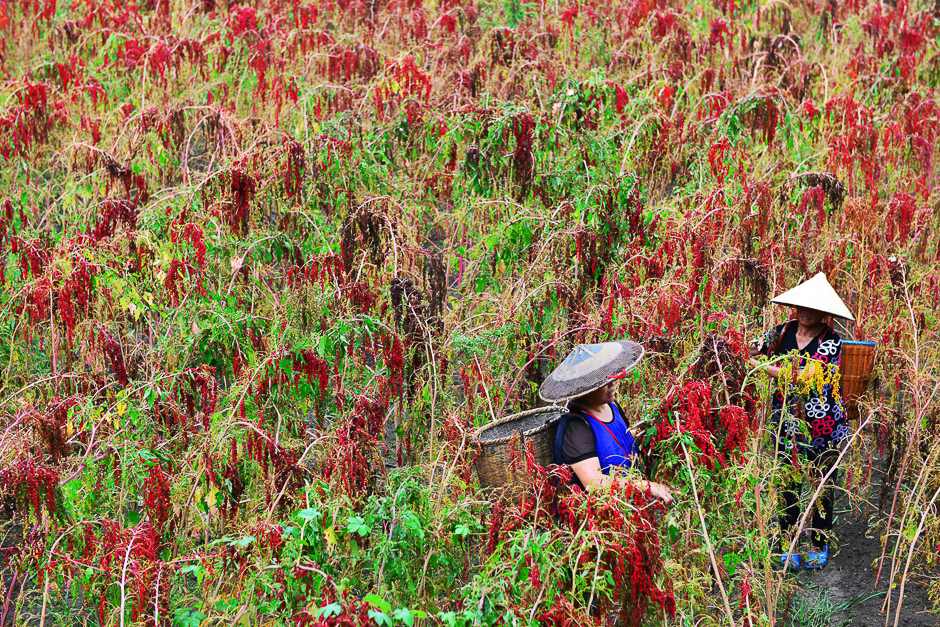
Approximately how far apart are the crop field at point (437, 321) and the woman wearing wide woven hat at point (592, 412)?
0.21 m

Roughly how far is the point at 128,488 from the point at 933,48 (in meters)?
7.44

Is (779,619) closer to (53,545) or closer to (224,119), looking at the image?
(53,545)

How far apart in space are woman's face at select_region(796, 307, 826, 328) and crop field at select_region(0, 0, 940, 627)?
0.24 m

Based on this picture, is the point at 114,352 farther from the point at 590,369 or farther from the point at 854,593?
the point at 854,593

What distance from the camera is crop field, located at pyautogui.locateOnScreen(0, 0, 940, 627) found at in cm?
285

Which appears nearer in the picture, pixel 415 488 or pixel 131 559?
pixel 131 559

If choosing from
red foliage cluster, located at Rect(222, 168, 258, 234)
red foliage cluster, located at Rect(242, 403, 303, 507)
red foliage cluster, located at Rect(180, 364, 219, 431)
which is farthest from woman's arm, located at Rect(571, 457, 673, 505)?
red foliage cluster, located at Rect(222, 168, 258, 234)

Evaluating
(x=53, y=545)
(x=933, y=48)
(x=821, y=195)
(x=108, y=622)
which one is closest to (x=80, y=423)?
(x=53, y=545)

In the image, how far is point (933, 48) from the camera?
7.70 m

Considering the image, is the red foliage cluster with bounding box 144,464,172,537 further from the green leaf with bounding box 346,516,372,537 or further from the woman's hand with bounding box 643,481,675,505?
the woman's hand with bounding box 643,481,675,505

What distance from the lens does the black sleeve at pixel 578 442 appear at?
10.2ft

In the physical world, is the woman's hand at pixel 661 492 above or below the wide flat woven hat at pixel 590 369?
below

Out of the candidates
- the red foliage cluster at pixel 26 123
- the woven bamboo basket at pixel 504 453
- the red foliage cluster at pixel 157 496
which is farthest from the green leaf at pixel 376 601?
the red foliage cluster at pixel 26 123

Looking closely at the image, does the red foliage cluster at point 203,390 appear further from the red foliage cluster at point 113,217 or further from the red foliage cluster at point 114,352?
the red foliage cluster at point 113,217
